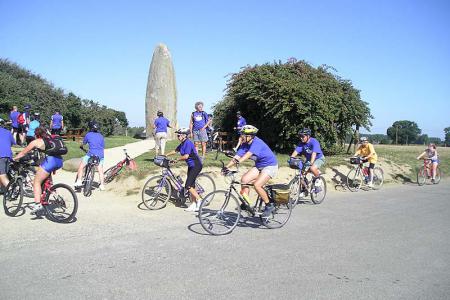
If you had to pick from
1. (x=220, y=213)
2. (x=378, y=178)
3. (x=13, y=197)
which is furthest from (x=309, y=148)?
(x=13, y=197)

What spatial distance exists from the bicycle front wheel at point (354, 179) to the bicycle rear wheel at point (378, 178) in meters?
0.86

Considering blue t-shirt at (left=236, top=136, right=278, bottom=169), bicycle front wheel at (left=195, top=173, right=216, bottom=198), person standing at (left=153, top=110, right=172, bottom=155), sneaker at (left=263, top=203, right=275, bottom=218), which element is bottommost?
sneaker at (left=263, top=203, right=275, bottom=218)

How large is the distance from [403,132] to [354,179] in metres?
51.7

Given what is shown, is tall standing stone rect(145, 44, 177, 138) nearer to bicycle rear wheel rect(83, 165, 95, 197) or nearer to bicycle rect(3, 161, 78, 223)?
bicycle rear wheel rect(83, 165, 95, 197)

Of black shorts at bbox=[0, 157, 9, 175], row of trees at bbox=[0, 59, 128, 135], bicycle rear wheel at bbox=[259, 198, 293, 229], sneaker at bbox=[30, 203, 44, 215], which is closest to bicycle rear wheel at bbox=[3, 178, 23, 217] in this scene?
black shorts at bbox=[0, 157, 9, 175]

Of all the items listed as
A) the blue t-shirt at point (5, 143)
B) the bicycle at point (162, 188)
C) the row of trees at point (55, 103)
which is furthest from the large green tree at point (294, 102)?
the row of trees at point (55, 103)

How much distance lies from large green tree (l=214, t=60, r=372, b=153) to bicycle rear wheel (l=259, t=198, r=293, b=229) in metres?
9.53

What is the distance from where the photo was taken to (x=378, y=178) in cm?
1398

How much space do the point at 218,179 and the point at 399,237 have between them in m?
5.96

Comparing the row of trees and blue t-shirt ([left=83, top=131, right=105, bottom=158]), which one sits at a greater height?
the row of trees

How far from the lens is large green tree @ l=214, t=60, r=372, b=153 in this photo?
17438mm

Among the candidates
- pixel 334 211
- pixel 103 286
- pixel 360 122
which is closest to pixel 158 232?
pixel 103 286

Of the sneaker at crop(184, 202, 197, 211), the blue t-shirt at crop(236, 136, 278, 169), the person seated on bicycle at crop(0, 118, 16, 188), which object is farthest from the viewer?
the sneaker at crop(184, 202, 197, 211)

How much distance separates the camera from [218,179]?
12.0 meters
